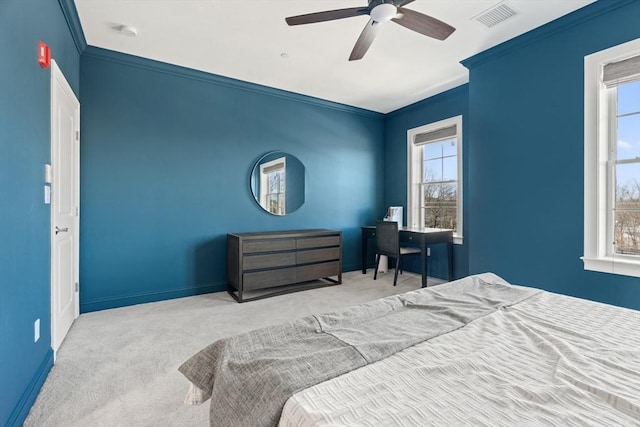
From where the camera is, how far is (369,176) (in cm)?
518

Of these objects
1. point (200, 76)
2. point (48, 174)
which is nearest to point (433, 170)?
point (200, 76)

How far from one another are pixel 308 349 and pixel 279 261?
8.68 feet

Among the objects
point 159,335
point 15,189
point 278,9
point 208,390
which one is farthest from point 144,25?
point 208,390

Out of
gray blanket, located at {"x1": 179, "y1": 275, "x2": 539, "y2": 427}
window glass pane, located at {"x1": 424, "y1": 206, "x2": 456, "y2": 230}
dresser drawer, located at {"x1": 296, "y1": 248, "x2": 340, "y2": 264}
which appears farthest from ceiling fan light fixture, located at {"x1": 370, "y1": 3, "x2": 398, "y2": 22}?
window glass pane, located at {"x1": 424, "y1": 206, "x2": 456, "y2": 230}

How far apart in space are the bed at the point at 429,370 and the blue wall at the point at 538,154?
1468 mm

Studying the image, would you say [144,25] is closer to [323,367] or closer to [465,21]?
[465,21]

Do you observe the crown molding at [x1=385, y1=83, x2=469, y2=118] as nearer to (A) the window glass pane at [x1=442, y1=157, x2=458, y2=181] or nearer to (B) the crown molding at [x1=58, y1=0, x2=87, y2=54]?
(A) the window glass pane at [x1=442, y1=157, x2=458, y2=181]

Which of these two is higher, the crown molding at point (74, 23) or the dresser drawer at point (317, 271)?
the crown molding at point (74, 23)

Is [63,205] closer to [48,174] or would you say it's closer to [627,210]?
[48,174]

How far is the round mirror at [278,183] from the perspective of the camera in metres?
4.07

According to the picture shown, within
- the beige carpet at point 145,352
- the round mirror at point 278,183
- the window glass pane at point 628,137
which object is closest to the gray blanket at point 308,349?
the beige carpet at point 145,352

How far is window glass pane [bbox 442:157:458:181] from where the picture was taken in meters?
4.21

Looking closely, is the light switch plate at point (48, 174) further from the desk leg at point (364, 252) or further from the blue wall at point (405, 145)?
the blue wall at point (405, 145)

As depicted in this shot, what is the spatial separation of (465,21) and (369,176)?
2.77 m
